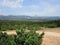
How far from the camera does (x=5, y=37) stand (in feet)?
58.0

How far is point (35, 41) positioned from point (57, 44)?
854 cm

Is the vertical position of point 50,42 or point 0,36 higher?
point 0,36

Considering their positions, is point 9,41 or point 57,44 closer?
point 9,41

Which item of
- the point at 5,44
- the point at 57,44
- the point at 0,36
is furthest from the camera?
the point at 57,44

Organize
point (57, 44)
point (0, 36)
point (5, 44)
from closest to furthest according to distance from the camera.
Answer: point (5, 44), point (0, 36), point (57, 44)

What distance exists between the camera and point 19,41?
16.2 metres

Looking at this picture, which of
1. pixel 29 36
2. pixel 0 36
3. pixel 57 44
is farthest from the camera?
pixel 57 44

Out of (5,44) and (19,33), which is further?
(19,33)

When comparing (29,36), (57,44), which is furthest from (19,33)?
(57,44)

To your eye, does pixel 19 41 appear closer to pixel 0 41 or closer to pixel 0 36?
pixel 0 41

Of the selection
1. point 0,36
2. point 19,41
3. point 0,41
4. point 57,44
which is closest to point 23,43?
point 19,41

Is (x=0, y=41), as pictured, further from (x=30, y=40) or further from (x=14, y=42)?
(x=30, y=40)

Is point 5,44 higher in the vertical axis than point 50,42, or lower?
higher

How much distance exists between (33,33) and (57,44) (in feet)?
22.3
